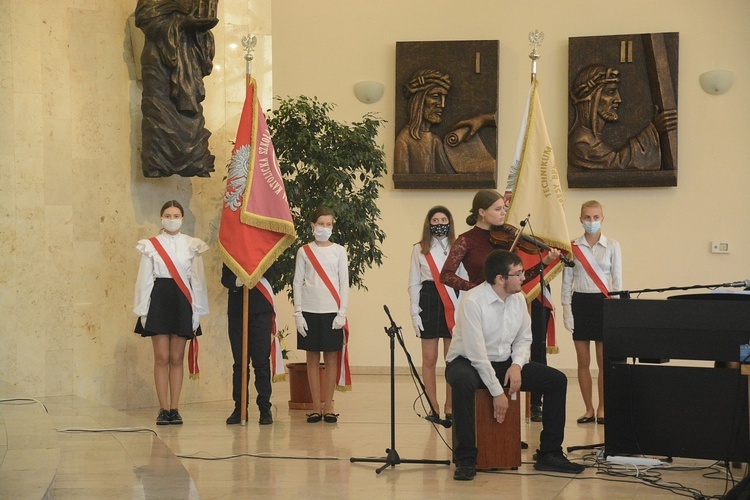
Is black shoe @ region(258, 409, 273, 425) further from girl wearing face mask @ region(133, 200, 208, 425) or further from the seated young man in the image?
the seated young man

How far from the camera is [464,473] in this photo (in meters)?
5.45

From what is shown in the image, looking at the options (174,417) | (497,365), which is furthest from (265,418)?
(497,365)

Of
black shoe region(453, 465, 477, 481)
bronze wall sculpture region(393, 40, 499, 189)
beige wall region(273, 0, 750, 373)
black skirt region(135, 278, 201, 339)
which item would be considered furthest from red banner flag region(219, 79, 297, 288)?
beige wall region(273, 0, 750, 373)

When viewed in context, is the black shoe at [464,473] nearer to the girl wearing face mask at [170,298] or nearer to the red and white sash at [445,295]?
the red and white sash at [445,295]

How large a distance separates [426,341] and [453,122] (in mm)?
4114

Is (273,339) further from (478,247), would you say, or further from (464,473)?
(464,473)

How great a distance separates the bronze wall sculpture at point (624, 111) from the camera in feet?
35.1

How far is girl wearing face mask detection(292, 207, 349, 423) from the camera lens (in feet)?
25.6

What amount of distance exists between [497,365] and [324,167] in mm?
3269

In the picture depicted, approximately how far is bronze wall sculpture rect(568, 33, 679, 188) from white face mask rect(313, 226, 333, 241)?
406 centimetres

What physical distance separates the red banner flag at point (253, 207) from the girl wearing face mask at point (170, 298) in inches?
12.1

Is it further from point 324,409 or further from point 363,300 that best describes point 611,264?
point 363,300

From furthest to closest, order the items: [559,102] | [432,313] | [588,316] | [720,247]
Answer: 1. [559,102]
2. [720,247]
3. [432,313]
4. [588,316]

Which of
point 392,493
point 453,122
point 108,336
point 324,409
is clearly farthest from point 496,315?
point 453,122
